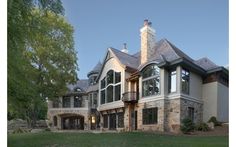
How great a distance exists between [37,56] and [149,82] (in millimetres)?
997

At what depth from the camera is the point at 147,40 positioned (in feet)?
7.05

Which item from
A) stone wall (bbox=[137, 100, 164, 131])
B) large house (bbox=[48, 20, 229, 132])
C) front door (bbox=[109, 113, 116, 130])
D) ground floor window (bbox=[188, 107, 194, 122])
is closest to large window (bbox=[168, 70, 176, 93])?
large house (bbox=[48, 20, 229, 132])

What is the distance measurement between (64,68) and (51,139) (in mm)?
592

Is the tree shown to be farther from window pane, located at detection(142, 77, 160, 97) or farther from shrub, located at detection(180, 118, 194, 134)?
shrub, located at detection(180, 118, 194, 134)

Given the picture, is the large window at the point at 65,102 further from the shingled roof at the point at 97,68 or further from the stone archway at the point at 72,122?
the shingled roof at the point at 97,68

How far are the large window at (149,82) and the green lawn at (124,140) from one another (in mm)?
296

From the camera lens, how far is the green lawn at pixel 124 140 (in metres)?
2.12

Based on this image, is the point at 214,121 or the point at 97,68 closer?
the point at 214,121

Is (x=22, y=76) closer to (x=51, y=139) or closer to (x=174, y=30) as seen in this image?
(x=51, y=139)

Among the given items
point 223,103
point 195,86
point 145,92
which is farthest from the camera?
point 145,92

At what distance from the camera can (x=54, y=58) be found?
8.55 ft

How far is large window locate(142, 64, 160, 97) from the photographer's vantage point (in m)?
2.13

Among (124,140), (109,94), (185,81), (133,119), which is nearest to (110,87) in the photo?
(109,94)

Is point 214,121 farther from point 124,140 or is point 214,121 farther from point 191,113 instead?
point 124,140
